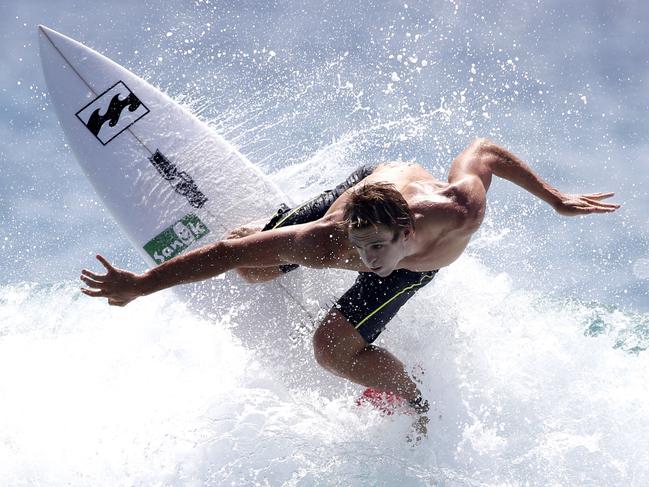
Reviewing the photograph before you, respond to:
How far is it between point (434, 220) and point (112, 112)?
380 centimetres

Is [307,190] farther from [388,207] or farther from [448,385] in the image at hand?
[388,207]

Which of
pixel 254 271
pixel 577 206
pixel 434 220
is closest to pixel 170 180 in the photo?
pixel 254 271

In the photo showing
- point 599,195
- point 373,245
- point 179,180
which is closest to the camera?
point 373,245

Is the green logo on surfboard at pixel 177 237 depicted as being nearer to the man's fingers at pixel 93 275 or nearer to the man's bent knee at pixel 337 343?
the man's bent knee at pixel 337 343

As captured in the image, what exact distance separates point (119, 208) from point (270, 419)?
2.53 meters

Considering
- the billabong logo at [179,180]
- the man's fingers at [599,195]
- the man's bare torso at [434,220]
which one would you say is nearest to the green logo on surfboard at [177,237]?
the billabong logo at [179,180]

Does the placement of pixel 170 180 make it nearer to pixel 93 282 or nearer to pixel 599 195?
pixel 93 282

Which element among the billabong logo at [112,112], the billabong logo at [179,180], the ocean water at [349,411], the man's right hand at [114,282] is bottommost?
the ocean water at [349,411]

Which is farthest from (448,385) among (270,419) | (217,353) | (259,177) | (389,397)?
(259,177)

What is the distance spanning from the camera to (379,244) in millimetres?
3467

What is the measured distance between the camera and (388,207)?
11.4ft

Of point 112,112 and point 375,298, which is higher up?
point 112,112

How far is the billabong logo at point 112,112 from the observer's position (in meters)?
6.37

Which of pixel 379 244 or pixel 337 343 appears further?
pixel 337 343
